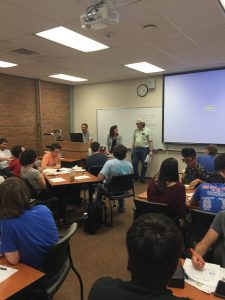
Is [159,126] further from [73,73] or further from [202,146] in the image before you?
[73,73]

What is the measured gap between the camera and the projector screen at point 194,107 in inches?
236

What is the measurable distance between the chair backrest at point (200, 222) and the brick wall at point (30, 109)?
5.55 m

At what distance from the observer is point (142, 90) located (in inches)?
281

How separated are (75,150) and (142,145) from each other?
1.76 metres

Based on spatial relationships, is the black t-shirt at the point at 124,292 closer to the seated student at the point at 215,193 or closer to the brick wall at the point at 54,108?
the seated student at the point at 215,193

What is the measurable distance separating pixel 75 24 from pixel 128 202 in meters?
3.37

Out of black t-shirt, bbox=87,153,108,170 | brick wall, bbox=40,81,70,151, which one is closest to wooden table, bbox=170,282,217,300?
black t-shirt, bbox=87,153,108,170

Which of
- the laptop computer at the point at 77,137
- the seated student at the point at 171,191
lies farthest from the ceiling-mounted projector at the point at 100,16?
the laptop computer at the point at 77,137

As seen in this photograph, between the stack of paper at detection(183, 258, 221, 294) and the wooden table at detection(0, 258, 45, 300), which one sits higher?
the stack of paper at detection(183, 258, 221, 294)

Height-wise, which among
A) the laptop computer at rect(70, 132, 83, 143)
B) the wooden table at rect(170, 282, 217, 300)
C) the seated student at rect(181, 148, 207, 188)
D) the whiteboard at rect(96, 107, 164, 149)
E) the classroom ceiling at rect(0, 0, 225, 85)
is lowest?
the wooden table at rect(170, 282, 217, 300)

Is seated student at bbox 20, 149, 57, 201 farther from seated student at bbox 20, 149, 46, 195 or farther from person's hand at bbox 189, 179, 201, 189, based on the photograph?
person's hand at bbox 189, 179, 201, 189

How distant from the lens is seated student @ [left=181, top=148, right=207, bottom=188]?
3.54 m

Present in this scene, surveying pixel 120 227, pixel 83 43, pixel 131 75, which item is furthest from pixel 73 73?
pixel 120 227

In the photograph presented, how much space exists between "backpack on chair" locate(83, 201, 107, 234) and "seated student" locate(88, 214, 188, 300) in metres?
2.88
